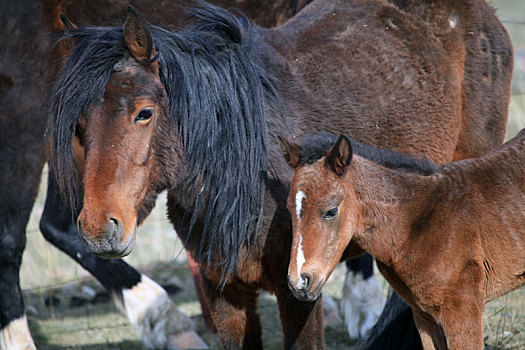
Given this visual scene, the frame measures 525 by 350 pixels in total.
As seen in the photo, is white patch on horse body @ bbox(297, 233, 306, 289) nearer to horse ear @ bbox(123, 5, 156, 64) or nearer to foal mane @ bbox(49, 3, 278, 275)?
foal mane @ bbox(49, 3, 278, 275)

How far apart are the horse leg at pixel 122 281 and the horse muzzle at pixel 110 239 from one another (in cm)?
206

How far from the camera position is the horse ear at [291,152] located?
120 inches

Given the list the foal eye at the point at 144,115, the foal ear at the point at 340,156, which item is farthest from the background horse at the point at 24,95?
the foal ear at the point at 340,156

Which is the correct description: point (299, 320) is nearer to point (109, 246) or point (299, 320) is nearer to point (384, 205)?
point (384, 205)

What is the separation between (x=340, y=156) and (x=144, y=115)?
2.92 feet

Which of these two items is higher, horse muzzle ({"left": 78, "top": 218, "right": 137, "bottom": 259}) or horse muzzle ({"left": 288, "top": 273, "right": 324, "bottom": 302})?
horse muzzle ({"left": 78, "top": 218, "right": 137, "bottom": 259})

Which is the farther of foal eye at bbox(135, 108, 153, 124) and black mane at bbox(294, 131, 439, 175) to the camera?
black mane at bbox(294, 131, 439, 175)

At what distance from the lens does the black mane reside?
3096 mm

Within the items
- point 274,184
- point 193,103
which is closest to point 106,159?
point 193,103

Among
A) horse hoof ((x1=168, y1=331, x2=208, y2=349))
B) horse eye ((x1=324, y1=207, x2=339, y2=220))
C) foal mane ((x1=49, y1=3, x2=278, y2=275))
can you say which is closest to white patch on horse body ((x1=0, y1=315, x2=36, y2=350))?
horse hoof ((x1=168, y1=331, x2=208, y2=349))

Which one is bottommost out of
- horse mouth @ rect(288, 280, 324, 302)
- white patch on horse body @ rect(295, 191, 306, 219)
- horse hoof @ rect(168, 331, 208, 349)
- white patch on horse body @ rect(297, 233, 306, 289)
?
horse hoof @ rect(168, 331, 208, 349)

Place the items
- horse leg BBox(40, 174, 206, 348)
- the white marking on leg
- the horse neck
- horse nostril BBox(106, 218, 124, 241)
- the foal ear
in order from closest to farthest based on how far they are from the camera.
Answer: horse nostril BBox(106, 218, 124, 241)
the foal ear
the horse neck
the white marking on leg
horse leg BBox(40, 174, 206, 348)

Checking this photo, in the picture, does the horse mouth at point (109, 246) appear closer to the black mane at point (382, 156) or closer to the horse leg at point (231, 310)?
the horse leg at point (231, 310)

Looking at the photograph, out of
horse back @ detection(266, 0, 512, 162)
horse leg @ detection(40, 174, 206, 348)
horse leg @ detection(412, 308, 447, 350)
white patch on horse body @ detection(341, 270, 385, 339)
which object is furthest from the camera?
white patch on horse body @ detection(341, 270, 385, 339)
